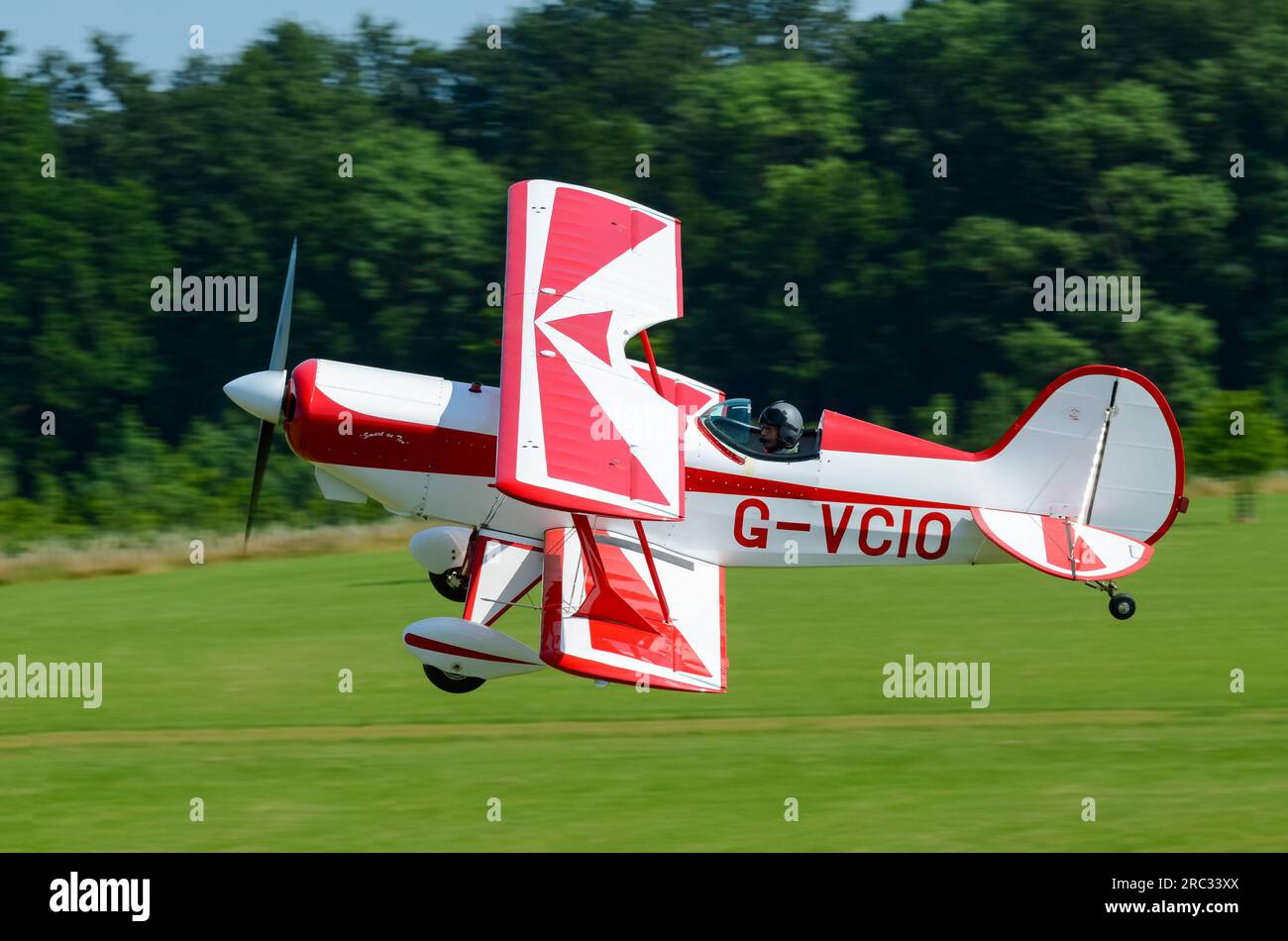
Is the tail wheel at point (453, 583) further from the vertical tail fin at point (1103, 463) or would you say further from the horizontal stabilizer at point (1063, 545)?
the vertical tail fin at point (1103, 463)

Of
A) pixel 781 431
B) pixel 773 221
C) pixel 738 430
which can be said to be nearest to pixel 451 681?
pixel 738 430

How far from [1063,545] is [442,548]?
16.7 feet

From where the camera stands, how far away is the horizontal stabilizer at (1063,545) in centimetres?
1252

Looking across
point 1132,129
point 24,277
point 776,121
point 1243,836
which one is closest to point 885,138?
point 776,121

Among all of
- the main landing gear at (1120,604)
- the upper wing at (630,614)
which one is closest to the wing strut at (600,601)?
the upper wing at (630,614)

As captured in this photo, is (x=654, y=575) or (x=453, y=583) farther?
(x=453, y=583)

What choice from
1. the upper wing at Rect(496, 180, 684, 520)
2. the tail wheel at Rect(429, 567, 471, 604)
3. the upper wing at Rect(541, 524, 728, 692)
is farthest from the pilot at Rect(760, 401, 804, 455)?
the tail wheel at Rect(429, 567, 471, 604)

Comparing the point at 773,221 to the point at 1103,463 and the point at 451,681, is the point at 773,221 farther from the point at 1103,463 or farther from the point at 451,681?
the point at 451,681

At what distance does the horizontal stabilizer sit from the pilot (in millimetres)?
1615

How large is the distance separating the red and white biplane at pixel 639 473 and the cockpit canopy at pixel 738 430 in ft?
0.06

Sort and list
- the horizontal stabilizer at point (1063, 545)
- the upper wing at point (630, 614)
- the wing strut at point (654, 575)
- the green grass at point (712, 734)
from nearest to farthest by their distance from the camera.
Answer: the green grass at point (712, 734) < the upper wing at point (630, 614) < the wing strut at point (654, 575) < the horizontal stabilizer at point (1063, 545)

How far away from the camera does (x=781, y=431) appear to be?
497 inches

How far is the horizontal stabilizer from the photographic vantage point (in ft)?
41.1

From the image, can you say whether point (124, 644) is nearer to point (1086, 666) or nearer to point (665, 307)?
point (665, 307)
